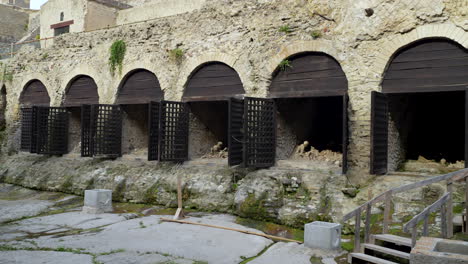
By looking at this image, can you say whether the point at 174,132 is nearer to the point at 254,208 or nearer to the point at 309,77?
the point at 254,208

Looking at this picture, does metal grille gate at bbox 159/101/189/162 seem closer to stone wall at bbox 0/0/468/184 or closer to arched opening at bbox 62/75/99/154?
stone wall at bbox 0/0/468/184

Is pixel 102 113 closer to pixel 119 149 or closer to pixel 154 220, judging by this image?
pixel 119 149

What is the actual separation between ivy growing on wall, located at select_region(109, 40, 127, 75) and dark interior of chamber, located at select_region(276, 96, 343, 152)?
Result: 531 centimetres

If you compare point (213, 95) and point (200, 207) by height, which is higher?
point (213, 95)

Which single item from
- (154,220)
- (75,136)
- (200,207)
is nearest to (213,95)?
(200,207)

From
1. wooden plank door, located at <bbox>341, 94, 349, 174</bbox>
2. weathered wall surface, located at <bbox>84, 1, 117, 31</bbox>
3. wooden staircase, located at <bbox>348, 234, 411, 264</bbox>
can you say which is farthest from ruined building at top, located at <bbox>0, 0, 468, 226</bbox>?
weathered wall surface, located at <bbox>84, 1, 117, 31</bbox>

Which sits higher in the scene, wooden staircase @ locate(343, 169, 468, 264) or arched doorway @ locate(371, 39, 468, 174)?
arched doorway @ locate(371, 39, 468, 174)

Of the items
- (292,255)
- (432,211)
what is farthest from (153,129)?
(432,211)

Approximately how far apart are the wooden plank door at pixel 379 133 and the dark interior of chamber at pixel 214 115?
510cm

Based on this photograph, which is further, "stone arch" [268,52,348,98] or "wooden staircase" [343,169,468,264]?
"stone arch" [268,52,348,98]

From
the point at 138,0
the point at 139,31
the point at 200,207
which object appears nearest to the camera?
the point at 200,207

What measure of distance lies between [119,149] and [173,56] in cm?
330

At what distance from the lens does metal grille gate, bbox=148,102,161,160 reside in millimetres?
10977

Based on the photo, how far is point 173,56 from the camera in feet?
38.0
